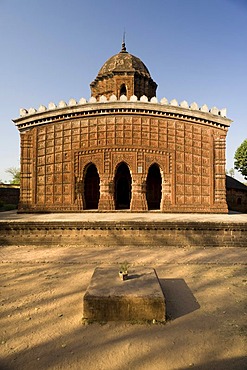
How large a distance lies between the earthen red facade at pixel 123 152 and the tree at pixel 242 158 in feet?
56.5

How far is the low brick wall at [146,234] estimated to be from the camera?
31.6ft

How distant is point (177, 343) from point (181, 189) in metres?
12.1

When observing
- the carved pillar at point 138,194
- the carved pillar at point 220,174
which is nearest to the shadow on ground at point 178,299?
the carved pillar at point 138,194

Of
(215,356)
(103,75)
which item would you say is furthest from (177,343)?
(103,75)

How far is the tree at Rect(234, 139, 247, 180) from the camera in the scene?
3089cm

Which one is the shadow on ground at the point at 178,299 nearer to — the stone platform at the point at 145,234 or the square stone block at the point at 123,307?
the square stone block at the point at 123,307

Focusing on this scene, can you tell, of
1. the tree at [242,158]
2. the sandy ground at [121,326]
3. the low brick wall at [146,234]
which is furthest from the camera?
the tree at [242,158]

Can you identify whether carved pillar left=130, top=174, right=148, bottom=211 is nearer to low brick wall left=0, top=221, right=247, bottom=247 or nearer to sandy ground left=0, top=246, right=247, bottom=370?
low brick wall left=0, top=221, right=247, bottom=247

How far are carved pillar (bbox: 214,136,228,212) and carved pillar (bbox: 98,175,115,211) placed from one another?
6.85 m

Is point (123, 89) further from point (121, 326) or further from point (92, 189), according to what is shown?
point (121, 326)

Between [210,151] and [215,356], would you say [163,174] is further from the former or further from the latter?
[215,356]

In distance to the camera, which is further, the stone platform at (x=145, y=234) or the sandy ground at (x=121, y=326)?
the stone platform at (x=145, y=234)

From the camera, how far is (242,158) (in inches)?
1222

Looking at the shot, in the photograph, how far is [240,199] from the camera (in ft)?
80.7
